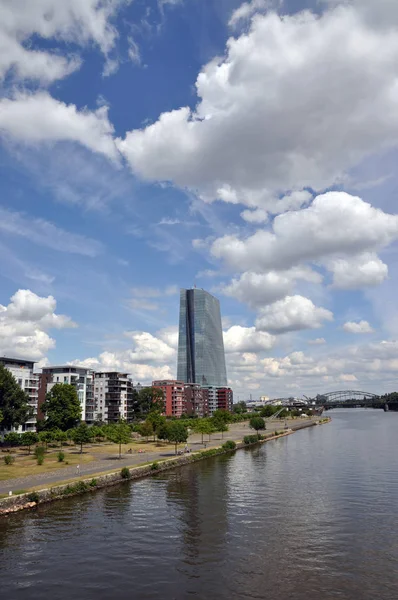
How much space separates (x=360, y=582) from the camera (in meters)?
33.6

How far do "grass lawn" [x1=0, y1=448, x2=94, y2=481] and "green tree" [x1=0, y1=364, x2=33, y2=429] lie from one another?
1816cm

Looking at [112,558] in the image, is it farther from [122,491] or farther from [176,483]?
[176,483]

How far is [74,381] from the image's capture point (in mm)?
166500

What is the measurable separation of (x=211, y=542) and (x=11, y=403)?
86665mm

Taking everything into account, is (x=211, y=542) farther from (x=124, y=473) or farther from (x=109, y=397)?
(x=109, y=397)

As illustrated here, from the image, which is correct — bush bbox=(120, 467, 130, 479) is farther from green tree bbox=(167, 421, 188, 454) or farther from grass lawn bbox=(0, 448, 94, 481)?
green tree bbox=(167, 421, 188, 454)

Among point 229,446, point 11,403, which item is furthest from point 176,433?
point 11,403

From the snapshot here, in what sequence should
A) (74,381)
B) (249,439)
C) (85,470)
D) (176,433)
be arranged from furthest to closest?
1. (74,381)
2. (249,439)
3. (176,433)
4. (85,470)

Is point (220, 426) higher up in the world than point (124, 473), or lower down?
higher up

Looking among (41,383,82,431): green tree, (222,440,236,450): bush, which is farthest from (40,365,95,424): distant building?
(222,440,236,450): bush

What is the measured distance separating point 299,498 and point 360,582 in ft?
88.4

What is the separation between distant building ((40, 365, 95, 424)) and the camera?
166625 mm

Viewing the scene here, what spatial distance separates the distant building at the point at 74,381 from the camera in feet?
547

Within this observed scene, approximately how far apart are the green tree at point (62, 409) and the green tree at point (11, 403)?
7.50m
